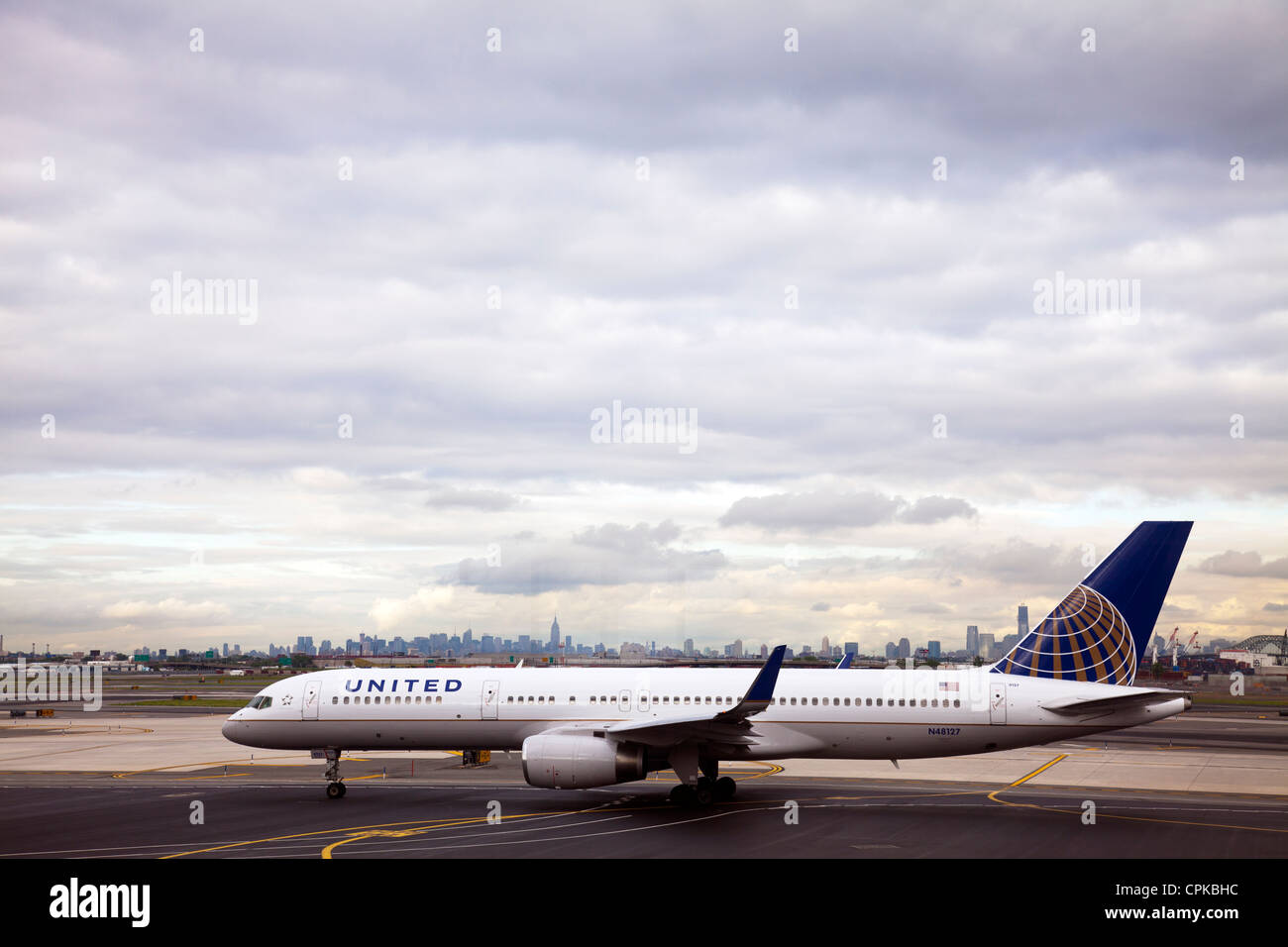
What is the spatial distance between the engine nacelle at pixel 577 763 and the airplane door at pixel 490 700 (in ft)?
13.4

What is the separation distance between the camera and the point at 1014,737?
30.4m

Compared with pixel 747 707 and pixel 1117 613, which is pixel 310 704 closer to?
pixel 747 707

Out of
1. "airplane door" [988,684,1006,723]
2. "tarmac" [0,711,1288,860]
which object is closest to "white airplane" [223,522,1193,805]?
"airplane door" [988,684,1006,723]

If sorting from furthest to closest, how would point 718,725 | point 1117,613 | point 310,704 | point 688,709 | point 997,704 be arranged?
1. point 310,704
2. point 688,709
3. point 1117,613
4. point 997,704
5. point 718,725

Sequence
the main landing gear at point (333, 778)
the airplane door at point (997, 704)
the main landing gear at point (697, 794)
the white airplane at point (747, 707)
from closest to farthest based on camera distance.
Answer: the white airplane at point (747, 707) < the airplane door at point (997, 704) < the main landing gear at point (697, 794) < the main landing gear at point (333, 778)

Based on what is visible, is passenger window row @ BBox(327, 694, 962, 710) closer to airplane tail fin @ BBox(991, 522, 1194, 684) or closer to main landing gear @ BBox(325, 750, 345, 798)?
main landing gear @ BBox(325, 750, 345, 798)

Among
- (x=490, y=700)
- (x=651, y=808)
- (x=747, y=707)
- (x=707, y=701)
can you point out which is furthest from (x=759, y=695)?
(x=490, y=700)

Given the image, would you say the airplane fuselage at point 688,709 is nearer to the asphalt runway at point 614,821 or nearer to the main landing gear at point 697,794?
the main landing gear at point 697,794

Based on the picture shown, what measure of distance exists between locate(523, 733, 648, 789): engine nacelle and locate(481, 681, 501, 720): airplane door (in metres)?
4.07

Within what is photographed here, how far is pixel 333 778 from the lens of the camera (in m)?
33.5

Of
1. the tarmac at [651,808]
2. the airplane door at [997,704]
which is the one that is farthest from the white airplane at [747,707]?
the tarmac at [651,808]

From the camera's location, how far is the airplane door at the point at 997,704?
30469 mm

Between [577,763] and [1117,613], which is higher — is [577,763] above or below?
below

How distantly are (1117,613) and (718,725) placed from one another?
1350 centimetres
